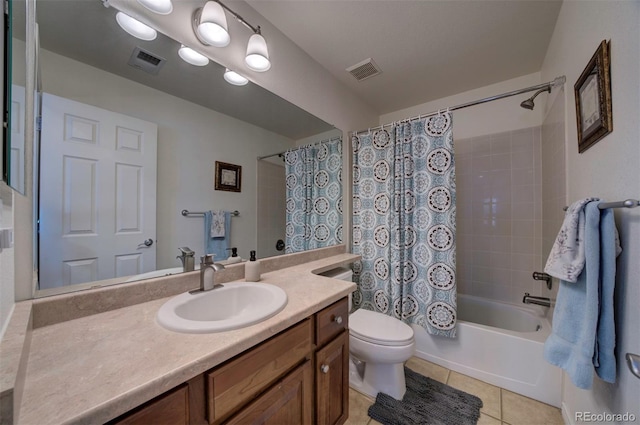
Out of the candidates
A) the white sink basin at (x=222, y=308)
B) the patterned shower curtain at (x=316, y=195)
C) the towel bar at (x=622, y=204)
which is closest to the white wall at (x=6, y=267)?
the white sink basin at (x=222, y=308)

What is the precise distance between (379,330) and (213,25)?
1873mm

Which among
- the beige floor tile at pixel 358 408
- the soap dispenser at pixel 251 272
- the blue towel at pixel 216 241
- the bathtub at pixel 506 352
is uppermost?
the blue towel at pixel 216 241

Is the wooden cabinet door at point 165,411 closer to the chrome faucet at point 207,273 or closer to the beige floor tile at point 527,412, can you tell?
the chrome faucet at point 207,273

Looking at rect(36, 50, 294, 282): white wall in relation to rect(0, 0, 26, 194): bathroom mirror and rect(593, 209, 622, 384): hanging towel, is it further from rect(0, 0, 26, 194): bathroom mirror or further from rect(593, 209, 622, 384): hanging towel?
rect(593, 209, 622, 384): hanging towel

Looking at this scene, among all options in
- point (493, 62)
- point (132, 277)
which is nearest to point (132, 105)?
point (132, 277)

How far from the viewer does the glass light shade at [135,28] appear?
93cm

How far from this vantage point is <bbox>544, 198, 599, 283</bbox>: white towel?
2.75 feet

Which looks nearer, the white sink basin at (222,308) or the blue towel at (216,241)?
the white sink basin at (222,308)

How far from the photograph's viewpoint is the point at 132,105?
96 centimetres

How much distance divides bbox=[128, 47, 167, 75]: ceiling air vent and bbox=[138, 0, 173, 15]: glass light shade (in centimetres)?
17

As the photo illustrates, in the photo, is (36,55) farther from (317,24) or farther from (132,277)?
(317,24)

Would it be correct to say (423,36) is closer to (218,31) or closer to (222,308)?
(218,31)

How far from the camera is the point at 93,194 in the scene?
0.85 m

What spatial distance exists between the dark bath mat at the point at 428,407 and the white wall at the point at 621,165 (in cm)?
52
